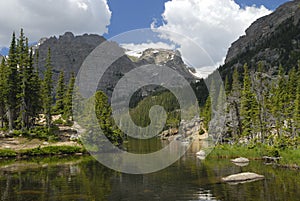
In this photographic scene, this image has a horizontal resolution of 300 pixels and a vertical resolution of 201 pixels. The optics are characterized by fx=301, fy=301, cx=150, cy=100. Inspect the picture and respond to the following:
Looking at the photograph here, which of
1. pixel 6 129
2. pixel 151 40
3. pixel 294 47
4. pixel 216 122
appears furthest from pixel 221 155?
pixel 294 47

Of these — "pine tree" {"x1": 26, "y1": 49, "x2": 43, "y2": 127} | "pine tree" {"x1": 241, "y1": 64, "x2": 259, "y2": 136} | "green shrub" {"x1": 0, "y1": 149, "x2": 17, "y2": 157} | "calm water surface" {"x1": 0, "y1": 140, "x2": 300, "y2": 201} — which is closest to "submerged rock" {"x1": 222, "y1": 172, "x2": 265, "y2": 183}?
"calm water surface" {"x1": 0, "y1": 140, "x2": 300, "y2": 201}

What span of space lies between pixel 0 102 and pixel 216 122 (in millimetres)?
47378

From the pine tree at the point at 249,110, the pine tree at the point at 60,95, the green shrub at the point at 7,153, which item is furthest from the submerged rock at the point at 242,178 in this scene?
the pine tree at the point at 60,95

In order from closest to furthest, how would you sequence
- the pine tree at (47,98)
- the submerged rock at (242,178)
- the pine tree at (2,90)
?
the submerged rock at (242,178), the pine tree at (2,90), the pine tree at (47,98)

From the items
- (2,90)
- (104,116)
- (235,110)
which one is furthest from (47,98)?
(235,110)

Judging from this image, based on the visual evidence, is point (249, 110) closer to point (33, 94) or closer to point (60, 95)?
point (33, 94)

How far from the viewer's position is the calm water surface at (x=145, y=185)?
21.6m

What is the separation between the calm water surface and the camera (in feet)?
70.8

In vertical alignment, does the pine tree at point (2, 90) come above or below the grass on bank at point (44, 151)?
above

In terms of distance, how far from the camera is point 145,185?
25.9 metres

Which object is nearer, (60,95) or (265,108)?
(265,108)

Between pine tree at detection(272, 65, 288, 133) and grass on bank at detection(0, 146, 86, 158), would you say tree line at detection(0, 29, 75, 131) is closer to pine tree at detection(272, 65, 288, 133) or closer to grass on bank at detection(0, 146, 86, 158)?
grass on bank at detection(0, 146, 86, 158)

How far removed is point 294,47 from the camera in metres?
163

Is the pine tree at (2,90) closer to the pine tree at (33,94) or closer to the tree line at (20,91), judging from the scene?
the tree line at (20,91)
